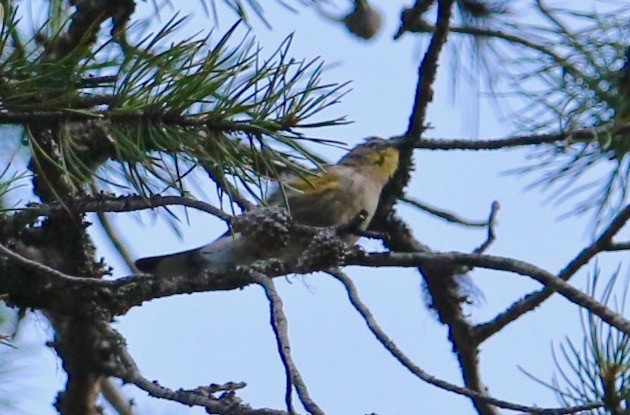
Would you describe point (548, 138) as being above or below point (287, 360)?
above

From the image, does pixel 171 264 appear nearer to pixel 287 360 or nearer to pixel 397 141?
pixel 397 141

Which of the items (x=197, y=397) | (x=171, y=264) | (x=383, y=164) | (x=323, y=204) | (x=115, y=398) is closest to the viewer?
(x=197, y=397)

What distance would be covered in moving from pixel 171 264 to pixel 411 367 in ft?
5.00

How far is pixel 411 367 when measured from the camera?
210cm

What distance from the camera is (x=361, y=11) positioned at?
3268 mm

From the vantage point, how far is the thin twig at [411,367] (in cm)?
187

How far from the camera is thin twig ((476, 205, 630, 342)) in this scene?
2514mm

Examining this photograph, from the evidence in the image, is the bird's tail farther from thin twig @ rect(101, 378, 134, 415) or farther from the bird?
thin twig @ rect(101, 378, 134, 415)

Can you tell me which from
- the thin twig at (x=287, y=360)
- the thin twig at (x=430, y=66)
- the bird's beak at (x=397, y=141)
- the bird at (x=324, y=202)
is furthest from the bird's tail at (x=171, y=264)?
the thin twig at (x=287, y=360)

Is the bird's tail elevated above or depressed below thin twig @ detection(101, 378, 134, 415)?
above

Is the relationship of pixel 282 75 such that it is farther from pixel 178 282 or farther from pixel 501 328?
pixel 501 328

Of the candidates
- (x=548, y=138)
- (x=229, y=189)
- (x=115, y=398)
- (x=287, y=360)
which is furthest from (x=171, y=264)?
(x=287, y=360)

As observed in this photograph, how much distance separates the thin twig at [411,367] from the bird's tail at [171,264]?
3.59ft

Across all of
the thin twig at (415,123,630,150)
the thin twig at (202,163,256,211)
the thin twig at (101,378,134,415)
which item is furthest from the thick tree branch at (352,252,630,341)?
the thin twig at (101,378,134,415)
